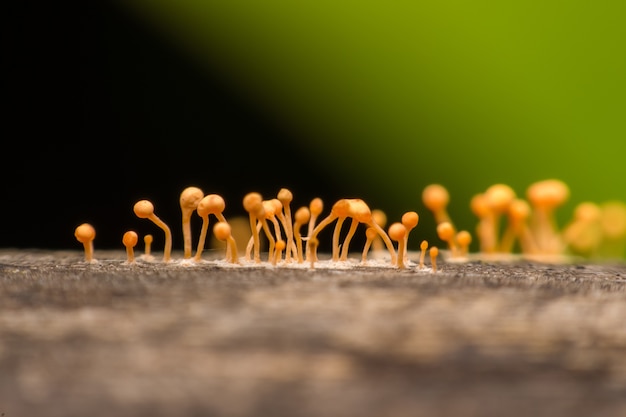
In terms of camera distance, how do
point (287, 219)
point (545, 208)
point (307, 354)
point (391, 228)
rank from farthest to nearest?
point (545, 208)
point (287, 219)
point (391, 228)
point (307, 354)

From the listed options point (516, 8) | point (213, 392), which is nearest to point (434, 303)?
point (213, 392)

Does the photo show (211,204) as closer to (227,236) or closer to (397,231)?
(227,236)

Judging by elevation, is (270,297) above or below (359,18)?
below

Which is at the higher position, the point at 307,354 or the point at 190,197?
the point at 190,197

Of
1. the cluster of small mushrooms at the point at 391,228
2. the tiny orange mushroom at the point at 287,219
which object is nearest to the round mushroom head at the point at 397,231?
the cluster of small mushrooms at the point at 391,228

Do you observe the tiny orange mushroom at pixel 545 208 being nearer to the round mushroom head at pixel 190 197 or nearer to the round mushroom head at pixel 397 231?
the round mushroom head at pixel 397 231

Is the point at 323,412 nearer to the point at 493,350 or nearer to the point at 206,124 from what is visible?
the point at 493,350

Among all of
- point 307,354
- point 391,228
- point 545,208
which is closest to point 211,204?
point 391,228
